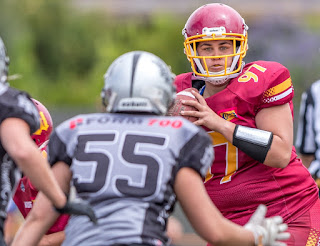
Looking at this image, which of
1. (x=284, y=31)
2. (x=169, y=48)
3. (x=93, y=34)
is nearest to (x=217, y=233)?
(x=169, y=48)

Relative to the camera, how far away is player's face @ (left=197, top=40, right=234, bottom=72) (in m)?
4.38

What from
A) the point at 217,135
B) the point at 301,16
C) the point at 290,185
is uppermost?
the point at 217,135

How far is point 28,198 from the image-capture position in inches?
179

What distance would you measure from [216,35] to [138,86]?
130 centimetres

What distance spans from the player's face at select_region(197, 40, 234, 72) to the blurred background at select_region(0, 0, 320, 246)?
20125mm

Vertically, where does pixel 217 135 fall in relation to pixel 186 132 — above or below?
below

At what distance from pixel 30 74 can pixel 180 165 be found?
24868 mm

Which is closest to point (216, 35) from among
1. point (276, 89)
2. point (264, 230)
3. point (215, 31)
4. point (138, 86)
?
point (215, 31)

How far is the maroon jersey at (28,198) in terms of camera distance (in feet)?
14.7

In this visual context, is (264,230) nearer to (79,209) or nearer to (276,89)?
(79,209)

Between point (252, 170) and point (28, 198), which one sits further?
point (28, 198)

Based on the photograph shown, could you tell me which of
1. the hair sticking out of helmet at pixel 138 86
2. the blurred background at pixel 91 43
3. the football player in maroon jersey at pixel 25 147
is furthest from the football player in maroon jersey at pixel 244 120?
the blurred background at pixel 91 43

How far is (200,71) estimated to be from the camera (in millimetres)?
4465

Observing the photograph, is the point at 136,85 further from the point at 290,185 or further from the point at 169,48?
the point at 169,48
